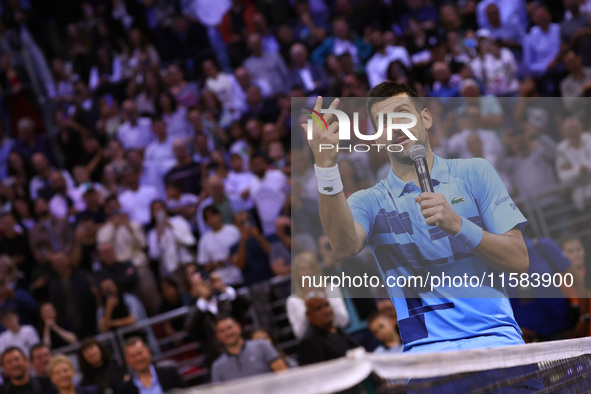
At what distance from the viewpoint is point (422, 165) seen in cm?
339

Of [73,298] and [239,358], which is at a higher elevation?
[73,298]

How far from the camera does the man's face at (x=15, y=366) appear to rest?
7832 mm

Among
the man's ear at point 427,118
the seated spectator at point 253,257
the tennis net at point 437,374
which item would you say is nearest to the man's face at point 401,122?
the man's ear at point 427,118

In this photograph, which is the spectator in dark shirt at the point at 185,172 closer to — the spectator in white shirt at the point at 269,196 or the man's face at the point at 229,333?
the spectator in white shirt at the point at 269,196

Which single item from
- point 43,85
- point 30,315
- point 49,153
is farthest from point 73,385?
point 43,85

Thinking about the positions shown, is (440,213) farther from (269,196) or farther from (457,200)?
(269,196)

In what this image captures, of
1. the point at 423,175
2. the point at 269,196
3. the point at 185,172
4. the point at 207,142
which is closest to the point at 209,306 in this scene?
the point at 269,196

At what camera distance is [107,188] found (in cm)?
1128

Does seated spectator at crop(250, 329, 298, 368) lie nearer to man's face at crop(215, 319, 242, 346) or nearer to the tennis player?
man's face at crop(215, 319, 242, 346)

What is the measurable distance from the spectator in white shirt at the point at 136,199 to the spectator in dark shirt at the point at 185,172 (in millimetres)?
354

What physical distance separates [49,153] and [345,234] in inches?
417

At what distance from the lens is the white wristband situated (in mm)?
3293

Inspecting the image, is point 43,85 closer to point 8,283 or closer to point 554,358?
point 8,283

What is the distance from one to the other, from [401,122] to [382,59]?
789 centimetres
